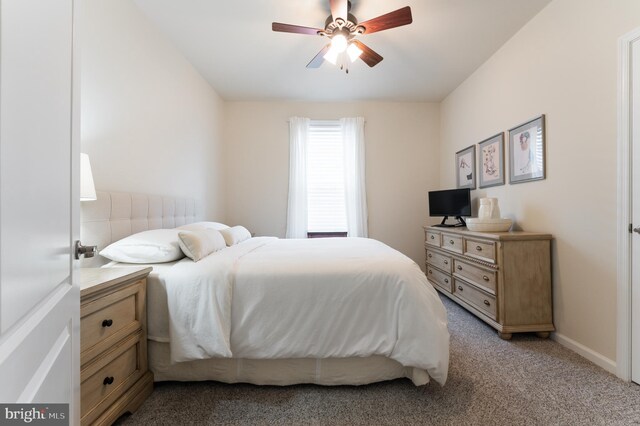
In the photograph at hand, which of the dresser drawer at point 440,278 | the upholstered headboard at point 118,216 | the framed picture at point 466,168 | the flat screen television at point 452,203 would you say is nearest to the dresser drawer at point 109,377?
the upholstered headboard at point 118,216

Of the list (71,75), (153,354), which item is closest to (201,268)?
(153,354)

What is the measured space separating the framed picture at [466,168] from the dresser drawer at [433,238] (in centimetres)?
73

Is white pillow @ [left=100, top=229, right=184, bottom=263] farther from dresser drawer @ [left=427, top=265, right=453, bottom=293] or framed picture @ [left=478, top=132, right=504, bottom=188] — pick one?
framed picture @ [left=478, top=132, right=504, bottom=188]

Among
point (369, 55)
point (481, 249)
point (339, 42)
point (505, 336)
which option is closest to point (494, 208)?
point (481, 249)

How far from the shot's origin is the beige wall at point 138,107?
1.74 m

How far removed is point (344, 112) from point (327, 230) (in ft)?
5.88

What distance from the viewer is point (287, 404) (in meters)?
1.47

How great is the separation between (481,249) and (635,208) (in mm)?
971

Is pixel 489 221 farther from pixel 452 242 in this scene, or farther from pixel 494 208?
pixel 452 242

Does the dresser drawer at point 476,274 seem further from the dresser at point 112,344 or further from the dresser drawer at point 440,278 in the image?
the dresser at point 112,344

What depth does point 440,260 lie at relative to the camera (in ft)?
10.5

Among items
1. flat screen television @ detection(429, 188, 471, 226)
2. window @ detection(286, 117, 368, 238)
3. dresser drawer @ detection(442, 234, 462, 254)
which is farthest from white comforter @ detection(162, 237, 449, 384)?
window @ detection(286, 117, 368, 238)

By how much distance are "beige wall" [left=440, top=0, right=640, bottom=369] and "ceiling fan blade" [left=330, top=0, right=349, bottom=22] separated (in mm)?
1646

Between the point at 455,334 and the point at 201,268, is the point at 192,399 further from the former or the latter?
the point at 455,334
